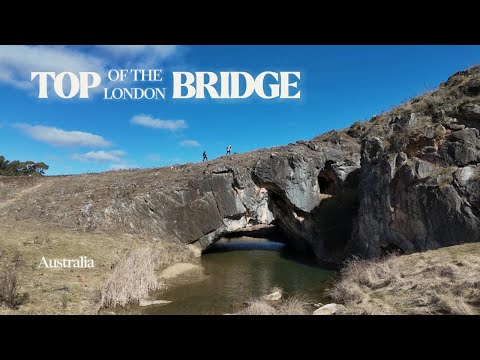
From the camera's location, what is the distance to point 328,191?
130 feet

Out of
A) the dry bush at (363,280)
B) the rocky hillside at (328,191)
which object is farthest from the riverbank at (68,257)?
the dry bush at (363,280)

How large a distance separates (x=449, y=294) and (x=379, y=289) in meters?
3.92

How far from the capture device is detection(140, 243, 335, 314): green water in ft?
57.0

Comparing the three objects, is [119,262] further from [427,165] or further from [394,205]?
[427,165]

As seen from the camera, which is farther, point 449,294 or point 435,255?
point 435,255

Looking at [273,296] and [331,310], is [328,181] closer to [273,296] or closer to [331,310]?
[273,296]

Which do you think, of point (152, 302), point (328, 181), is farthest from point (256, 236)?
point (152, 302)

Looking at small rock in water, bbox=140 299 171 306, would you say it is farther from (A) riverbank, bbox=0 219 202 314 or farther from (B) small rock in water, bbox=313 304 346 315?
(B) small rock in water, bbox=313 304 346 315

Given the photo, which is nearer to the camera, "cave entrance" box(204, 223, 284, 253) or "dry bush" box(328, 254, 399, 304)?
"dry bush" box(328, 254, 399, 304)

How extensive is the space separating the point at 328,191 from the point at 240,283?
828 inches

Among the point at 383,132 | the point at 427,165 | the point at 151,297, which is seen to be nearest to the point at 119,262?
the point at 151,297

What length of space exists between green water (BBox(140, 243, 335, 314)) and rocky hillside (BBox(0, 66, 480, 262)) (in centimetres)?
390

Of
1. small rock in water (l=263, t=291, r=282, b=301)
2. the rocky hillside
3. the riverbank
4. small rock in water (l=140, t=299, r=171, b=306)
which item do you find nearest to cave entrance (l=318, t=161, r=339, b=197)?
the rocky hillside
